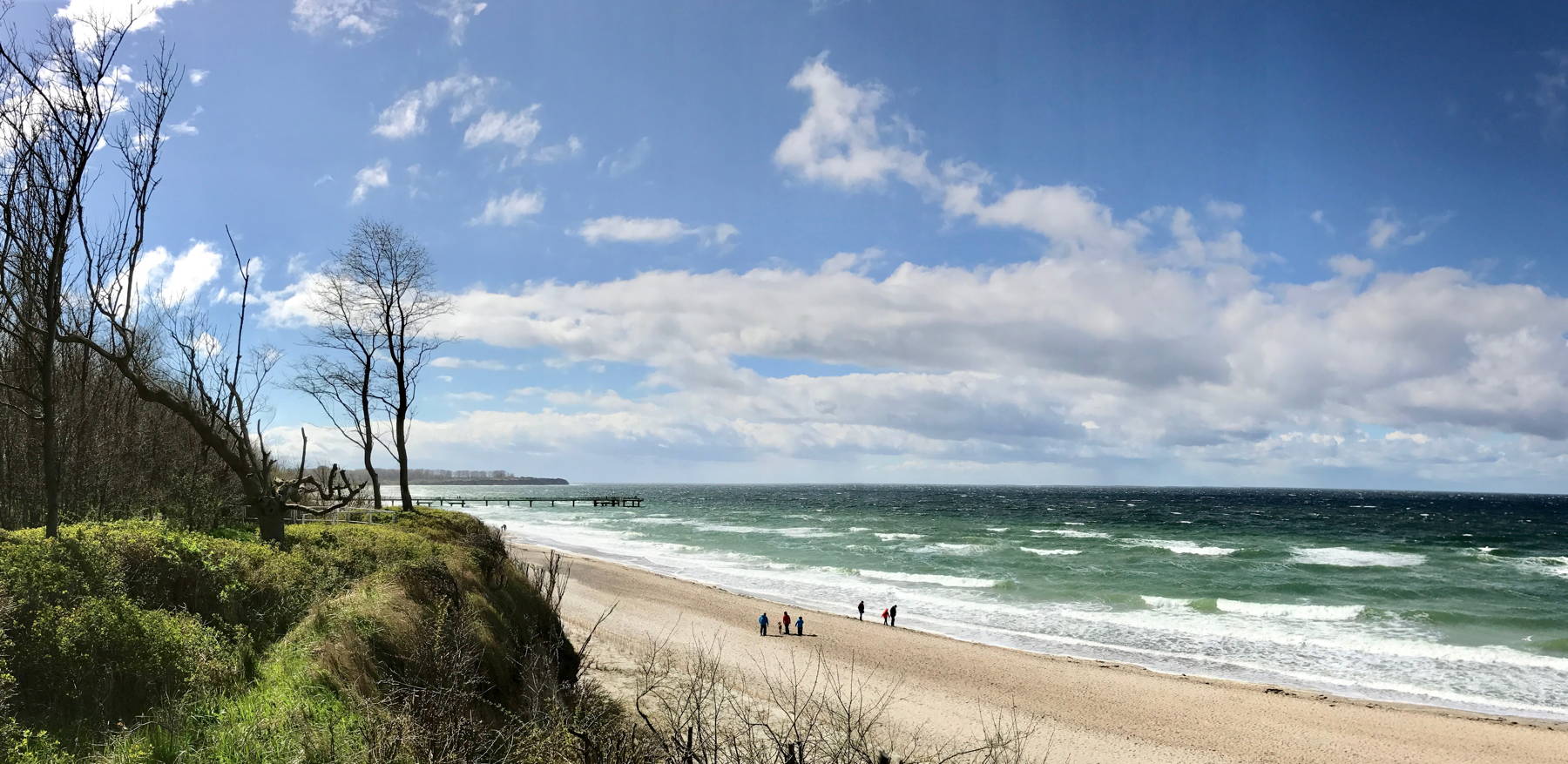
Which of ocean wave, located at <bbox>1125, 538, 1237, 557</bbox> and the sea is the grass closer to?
the sea

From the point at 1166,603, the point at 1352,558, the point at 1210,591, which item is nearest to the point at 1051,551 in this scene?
the point at 1210,591

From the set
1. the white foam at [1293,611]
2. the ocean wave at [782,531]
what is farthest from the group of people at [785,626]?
the ocean wave at [782,531]

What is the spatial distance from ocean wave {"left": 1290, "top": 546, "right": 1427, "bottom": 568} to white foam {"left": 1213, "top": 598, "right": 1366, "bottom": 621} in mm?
15487

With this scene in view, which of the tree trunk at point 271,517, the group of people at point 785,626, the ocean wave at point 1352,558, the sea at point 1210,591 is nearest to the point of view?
the tree trunk at point 271,517

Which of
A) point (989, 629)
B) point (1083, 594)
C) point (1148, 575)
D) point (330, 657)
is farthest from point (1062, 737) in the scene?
point (1148, 575)

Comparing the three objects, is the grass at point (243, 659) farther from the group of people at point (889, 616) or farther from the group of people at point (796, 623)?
the group of people at point (889, 616)

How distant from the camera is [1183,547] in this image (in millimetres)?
51094

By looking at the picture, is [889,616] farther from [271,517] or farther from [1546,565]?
[1546,565]

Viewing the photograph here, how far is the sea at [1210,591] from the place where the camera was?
2173 cm

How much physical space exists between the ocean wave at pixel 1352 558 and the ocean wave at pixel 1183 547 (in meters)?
3.85

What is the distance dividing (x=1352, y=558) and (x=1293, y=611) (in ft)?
77.4

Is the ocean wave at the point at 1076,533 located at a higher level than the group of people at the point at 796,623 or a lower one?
lower

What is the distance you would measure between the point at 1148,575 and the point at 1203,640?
1330 centimetres

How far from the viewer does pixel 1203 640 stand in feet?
81.3
